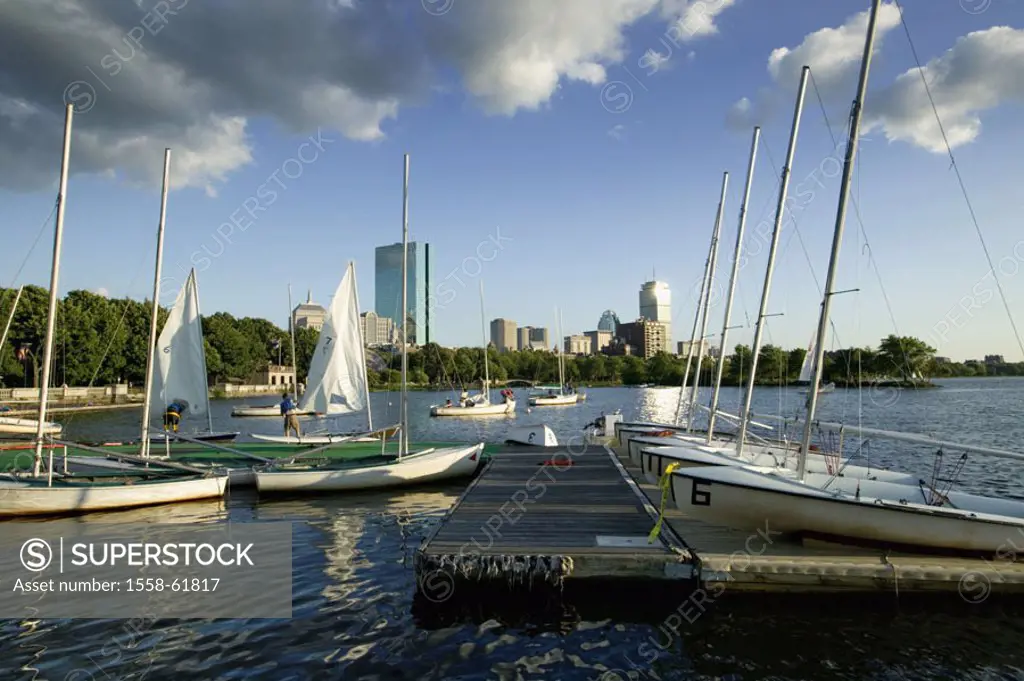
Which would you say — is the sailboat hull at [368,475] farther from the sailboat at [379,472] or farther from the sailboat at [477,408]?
the sailboat at [477,408]

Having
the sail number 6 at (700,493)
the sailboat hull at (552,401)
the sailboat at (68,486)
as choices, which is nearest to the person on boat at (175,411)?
the sailboat at (68,486)

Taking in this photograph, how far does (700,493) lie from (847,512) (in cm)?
255

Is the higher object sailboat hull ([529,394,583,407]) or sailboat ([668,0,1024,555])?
sailboat hull ([529,394,583,407])

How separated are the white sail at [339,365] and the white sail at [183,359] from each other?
436 centimetres

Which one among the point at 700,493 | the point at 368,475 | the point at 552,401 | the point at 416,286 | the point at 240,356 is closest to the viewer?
the point at 700,493

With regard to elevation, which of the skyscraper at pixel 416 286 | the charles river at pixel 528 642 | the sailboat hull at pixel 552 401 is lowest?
the charles river at pixel 528 642

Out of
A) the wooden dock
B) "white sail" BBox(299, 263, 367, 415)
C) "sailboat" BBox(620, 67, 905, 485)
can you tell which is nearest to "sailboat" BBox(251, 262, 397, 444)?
"white sail" BBox(299, 263, 367, 415)

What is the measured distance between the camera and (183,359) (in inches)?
1073

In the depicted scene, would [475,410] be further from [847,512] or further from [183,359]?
[847,512]

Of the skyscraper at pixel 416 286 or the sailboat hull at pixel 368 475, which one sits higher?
the skyscraper at pixel 416 286

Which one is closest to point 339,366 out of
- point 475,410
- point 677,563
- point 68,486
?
point 68,486

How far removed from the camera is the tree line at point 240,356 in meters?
82.1

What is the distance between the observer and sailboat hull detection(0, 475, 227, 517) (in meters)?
17.4

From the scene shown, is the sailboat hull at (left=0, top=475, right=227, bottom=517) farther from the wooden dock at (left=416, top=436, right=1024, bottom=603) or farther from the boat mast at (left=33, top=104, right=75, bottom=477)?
the wooden dock at (left=416, top=436, right=1024, bottom=603)
